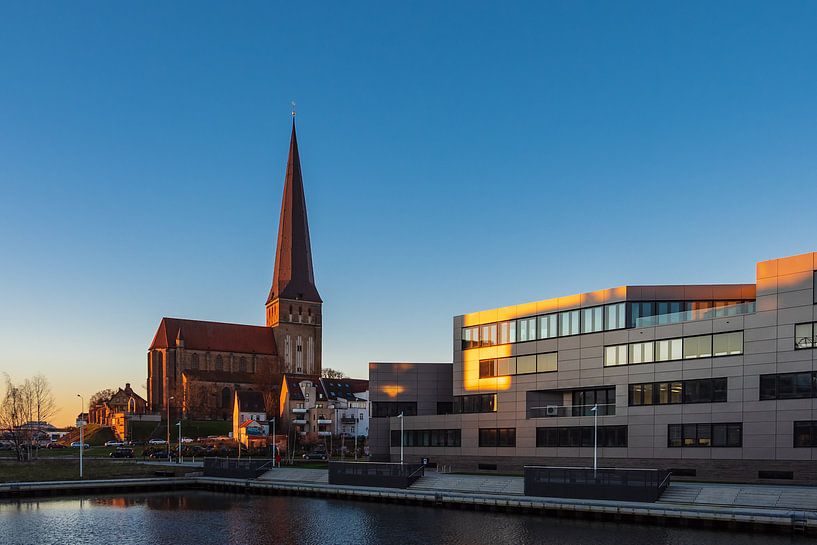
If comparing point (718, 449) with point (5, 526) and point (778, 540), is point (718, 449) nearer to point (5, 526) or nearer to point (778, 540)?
point (778, 540)

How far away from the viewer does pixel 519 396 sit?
67.7m

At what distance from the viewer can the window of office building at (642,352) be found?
5916cm

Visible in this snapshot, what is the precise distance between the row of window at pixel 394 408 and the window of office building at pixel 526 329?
1604cm

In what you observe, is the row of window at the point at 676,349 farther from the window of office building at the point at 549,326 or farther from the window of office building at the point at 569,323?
the window of office building at the point at 549,326

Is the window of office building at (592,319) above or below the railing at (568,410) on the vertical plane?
above

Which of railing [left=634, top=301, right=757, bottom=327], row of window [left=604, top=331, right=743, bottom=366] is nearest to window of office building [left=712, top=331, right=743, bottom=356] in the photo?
row of window [left=604, top=331, right=743, bottom=366]

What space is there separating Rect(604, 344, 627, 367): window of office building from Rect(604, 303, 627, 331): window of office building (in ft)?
4.92

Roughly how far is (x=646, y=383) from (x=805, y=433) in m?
11.9

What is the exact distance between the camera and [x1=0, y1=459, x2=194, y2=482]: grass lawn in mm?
71812

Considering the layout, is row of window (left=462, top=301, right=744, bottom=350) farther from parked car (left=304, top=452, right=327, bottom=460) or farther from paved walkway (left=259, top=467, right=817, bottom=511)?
parked car (left=304, top=452, right=327, bottom=460)

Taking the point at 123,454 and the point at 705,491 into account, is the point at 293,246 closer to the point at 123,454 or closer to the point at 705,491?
the point at 123,454

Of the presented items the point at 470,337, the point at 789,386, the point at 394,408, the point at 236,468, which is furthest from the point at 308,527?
the point at 394,408

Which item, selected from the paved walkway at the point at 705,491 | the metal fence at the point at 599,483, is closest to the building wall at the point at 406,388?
the paved walkway at the point at 705,491

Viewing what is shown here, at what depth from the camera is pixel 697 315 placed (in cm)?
5672
